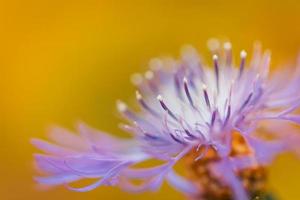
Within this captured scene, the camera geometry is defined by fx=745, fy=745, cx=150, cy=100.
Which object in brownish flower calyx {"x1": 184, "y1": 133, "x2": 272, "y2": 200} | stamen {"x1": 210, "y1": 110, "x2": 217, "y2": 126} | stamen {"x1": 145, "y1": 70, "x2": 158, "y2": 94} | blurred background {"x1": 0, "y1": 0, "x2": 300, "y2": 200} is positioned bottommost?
brownish flower calyx {"x1": 184, "y1": 133, "x2": 272, "y2": 200}

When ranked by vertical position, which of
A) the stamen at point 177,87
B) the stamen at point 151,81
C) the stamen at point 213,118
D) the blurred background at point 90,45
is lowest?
the stamen at point 213,118

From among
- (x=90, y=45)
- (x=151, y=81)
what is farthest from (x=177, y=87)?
(x=90, y=45)

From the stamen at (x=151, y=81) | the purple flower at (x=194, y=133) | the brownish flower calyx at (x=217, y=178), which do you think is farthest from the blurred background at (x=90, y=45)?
the brownish flower calyx at (x=217, y=178)

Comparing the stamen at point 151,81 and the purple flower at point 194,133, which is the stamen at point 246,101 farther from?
the stamen at point 151,81

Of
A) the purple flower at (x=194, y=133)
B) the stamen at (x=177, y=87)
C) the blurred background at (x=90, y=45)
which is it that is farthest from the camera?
the blurred background at (x=90, y=45)

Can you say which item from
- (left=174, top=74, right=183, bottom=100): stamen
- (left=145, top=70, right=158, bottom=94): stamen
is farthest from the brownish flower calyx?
(left=145, top=70, right=158, bottom=94): stamen

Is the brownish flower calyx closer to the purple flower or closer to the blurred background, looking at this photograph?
the purple flower
